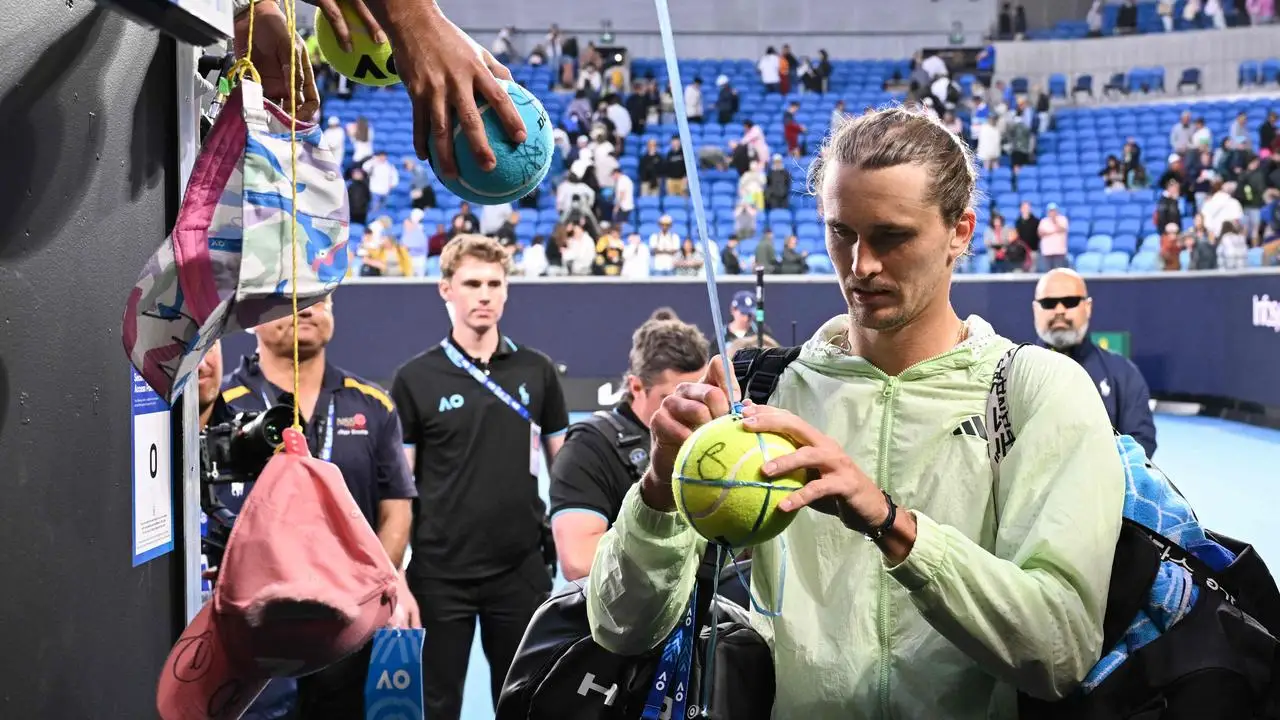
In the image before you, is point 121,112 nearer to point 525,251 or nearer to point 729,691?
point 729,691

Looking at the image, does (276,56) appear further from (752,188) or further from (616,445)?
(752,188)

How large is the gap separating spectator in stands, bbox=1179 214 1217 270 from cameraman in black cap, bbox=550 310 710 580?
14142mm

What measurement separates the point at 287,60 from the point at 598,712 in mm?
1136

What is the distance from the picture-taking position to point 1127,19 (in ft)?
82.7

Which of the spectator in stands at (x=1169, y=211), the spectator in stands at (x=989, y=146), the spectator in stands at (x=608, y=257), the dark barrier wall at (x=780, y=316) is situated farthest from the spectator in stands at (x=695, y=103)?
the spectator in stands at (x=1169, y=211)

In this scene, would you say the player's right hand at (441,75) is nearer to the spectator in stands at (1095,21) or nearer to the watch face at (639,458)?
the watch face at (639,458)

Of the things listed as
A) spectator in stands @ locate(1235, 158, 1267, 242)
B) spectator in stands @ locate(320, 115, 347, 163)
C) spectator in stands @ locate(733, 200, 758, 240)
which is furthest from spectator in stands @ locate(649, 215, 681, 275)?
spectator in stands @ locate(1235, 158, 1267, 242)

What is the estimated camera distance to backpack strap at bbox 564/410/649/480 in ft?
11.9

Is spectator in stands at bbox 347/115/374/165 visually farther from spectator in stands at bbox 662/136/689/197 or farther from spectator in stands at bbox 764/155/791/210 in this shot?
spectator in stands at bbox 764/155/791/210

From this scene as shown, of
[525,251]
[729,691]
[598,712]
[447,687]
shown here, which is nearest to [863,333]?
[729,691]

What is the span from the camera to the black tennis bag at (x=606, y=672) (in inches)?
75.6

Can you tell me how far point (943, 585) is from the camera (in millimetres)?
1551

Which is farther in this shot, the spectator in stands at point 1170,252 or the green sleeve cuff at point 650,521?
the spectator in stands at point 1170,252

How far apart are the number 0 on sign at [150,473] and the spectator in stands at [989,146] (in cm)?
1990
